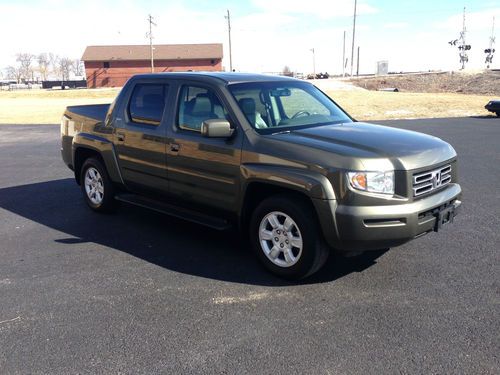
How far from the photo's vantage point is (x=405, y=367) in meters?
3.01

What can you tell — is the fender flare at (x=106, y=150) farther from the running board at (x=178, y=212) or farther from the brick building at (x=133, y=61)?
the brick building at (x=133, y=61)

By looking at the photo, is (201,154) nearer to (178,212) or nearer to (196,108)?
(196,108)

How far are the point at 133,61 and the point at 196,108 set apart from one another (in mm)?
81294

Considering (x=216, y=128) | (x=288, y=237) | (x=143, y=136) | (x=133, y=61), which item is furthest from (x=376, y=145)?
(x=133, y=61)

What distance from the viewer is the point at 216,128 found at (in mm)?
4379

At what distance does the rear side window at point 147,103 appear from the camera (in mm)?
5410

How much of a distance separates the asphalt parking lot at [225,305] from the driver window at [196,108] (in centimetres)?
136

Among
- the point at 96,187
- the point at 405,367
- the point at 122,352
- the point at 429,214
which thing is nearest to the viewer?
the point at 405,367

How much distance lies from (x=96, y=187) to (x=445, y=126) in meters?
15.3

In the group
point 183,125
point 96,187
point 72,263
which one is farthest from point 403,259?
point 96,187

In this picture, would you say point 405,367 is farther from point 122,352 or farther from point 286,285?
point 122,352

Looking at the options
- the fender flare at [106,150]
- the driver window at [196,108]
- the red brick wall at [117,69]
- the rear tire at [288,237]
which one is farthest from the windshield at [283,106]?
the red brick wall at [117,69]

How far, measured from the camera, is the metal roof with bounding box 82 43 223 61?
81312 mm

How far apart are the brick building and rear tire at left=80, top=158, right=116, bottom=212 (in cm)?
7560
